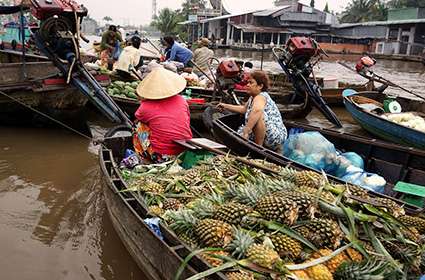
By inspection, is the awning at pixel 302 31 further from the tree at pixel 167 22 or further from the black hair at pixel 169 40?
the black hair at pixel 169 40

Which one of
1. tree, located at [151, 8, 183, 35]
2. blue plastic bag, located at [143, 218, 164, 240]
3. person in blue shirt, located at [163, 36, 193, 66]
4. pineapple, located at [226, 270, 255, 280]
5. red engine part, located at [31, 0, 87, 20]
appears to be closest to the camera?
pineapple, located at [226, 270, 255, 280]

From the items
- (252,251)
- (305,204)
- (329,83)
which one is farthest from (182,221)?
(329,83)

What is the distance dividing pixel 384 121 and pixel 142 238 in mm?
5952

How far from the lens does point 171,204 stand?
3227 millimetres

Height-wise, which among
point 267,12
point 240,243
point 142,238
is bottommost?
point 142,238

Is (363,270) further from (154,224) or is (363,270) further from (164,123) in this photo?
(164,123)

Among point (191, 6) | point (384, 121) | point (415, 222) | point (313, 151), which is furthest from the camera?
point (191, 6)

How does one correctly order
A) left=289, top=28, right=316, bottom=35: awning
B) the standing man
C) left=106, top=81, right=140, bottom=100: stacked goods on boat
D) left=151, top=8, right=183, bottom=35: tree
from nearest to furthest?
left=106, top=81, right=140, bottom=100: stacked goods on boat
the standing man
left=289, top=28, right=316, bottom=35: awning
left=151, top=8, right=183, bottom=35: tree

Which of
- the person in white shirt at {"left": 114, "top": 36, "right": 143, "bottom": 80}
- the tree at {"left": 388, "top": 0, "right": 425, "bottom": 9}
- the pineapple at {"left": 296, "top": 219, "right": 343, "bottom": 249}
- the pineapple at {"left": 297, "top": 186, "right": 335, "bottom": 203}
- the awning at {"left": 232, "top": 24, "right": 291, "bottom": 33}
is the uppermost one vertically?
the tree at {"left": 388, "top": 0, "right": 425, "bottom": 9}

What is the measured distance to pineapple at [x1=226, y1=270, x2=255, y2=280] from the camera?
89.0 inches

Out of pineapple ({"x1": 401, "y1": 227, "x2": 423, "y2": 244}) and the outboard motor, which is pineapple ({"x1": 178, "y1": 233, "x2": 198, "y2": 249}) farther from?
the outboard motor

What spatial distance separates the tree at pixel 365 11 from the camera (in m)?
45.1

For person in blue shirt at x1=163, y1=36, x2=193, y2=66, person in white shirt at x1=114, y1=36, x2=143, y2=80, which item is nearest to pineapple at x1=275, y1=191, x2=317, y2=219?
person in white shirt at x1=114, y1=36, x2=143, y2=80

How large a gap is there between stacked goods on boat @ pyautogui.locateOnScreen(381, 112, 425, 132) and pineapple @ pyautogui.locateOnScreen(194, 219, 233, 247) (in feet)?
18.8
